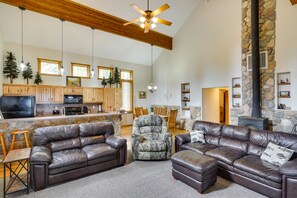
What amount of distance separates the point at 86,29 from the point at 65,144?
15.9ft

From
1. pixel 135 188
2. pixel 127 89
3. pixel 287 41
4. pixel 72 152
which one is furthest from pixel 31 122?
pixel 287 41

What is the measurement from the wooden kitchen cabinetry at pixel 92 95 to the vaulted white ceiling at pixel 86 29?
1.78m

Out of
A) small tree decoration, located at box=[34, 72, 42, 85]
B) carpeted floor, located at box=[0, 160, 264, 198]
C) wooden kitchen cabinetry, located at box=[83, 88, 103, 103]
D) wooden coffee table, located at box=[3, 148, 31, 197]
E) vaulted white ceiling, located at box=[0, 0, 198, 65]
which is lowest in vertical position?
carpeted floor, located at box=[0, 160, 264, 198]

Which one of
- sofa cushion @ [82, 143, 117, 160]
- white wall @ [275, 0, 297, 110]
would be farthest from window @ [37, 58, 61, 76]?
white wall @ [275, 0, 297, 110]

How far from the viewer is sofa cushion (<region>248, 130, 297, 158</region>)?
295 centimetres

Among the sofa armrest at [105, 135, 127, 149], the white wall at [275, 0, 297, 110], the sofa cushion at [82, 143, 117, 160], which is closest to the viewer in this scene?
the sofa cushion at [82, 143, 117, 160]

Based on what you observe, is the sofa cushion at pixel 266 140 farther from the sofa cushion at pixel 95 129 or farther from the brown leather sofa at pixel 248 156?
the sofa cushion at pixel 95 129

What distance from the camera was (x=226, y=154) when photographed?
127 inches

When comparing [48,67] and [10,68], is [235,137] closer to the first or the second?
[48,67]

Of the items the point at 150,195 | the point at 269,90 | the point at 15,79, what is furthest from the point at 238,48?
the point at 15,79

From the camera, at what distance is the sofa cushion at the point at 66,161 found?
2911 millimetres

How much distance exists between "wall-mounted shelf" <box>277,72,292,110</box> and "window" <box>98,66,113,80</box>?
7111mm

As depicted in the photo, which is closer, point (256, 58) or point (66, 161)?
point (66, 161)

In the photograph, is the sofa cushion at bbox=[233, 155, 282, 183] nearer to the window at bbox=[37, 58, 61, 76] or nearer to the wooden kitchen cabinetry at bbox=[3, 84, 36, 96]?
the wooden kitchen cabinetry at bbox=[3, 84, 36, 96]
